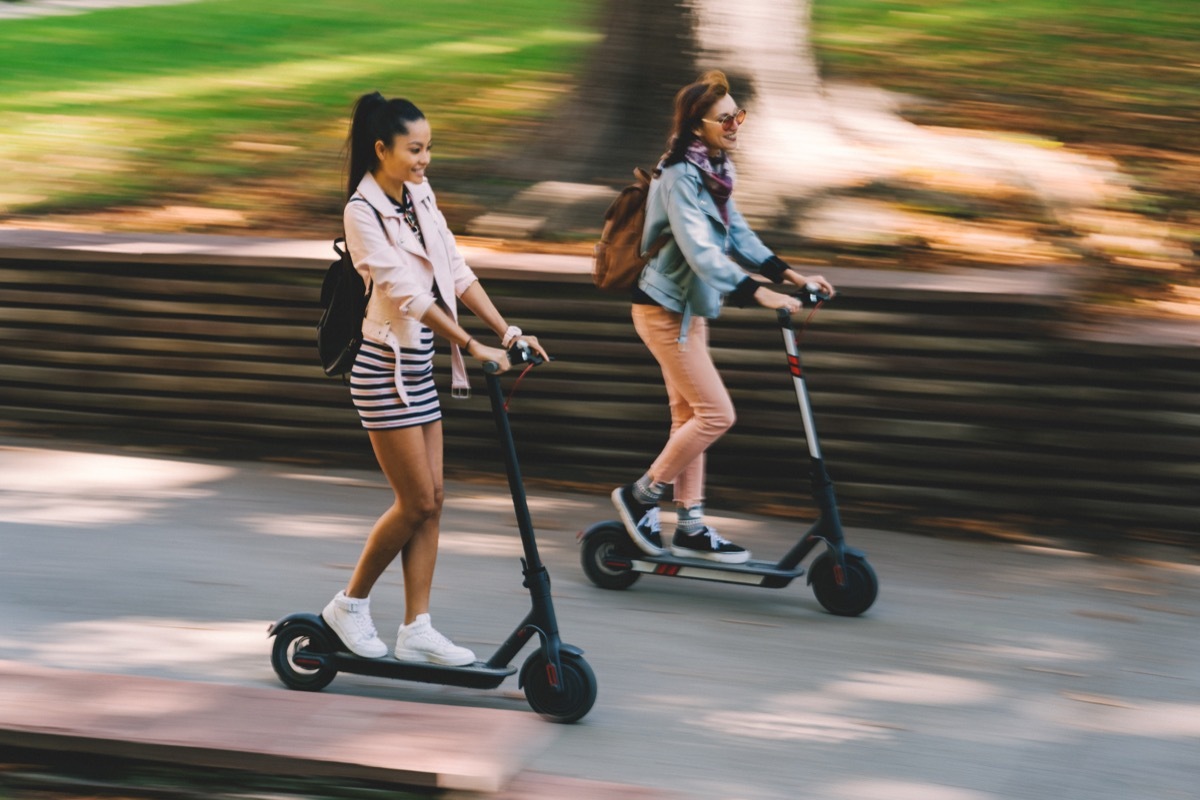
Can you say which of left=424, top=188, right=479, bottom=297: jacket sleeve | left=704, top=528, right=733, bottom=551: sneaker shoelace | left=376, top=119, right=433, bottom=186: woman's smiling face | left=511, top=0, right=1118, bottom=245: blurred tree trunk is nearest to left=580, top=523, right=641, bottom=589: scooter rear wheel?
left=704, top=528, right=733, bottom=551: sneaker shoelace

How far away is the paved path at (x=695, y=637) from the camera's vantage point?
174 inches

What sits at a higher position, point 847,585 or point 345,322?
point 345,322

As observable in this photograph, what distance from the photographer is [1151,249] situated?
8.56 metres

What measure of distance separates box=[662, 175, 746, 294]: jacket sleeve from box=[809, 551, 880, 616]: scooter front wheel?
113 cm

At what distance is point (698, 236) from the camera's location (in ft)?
18.1

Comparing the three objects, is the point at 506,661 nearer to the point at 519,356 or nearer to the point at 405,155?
the point at 519,356

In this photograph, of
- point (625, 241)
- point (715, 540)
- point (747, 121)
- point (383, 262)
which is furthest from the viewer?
point (747, 121)

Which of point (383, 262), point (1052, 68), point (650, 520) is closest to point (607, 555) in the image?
point (650, 520)

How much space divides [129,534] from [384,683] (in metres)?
2.04

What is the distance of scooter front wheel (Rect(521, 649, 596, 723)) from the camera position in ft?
15.1

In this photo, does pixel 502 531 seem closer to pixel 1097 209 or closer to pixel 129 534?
pixel 129 534

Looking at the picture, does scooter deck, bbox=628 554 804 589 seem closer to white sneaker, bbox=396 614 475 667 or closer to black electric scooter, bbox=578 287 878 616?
black electric scooter, bbox=578 287 878 616

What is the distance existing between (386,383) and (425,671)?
932mm

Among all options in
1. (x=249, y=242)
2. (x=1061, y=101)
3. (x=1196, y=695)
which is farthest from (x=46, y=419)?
(x=1061, y=101)
